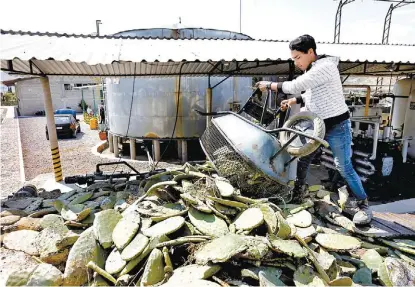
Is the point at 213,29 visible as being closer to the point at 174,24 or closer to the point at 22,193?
the point at 174,24

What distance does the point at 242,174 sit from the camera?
10.9 ft

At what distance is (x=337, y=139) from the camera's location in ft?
11.1

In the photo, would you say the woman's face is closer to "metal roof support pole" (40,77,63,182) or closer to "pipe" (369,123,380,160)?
"pipe" (369,123,380,160)

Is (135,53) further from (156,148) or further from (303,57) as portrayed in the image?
(156,148)

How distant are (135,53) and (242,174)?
3118mm

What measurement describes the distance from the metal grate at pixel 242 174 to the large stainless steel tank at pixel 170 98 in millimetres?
6733

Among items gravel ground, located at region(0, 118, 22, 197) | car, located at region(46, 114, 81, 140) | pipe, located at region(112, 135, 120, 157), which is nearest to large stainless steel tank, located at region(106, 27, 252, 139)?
pipe, located at region(112, 135, 120, 157)

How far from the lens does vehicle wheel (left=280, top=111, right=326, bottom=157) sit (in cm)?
303

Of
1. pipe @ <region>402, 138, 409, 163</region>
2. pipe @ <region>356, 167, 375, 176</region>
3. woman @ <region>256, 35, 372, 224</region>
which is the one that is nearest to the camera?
woman @ <region>256, 35, 372, 224</region>

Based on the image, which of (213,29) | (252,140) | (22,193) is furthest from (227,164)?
(213,29)

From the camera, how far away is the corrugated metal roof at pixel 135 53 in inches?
177

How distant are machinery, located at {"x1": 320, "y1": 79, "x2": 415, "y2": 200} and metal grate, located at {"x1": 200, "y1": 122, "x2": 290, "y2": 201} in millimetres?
3551

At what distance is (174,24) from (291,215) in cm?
944

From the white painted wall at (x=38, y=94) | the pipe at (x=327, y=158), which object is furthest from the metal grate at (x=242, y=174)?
the white painted wall at (x=38, y=94)
